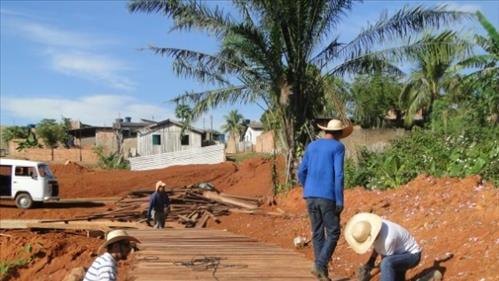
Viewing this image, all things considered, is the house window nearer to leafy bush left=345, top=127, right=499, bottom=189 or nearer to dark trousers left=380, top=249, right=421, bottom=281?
leafy bush left=345, top=127, right=499, bottom=189

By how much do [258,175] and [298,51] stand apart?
13.5 metres

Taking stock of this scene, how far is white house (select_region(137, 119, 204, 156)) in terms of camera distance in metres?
59.5

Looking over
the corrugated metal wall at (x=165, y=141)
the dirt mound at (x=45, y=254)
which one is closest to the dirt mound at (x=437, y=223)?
the dirt mound at (x=45, y=254)

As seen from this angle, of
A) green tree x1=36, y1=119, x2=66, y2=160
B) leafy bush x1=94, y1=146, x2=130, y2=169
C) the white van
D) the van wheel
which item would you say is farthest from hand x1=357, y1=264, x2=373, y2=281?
green tree x1=36, y1=119, x2=66, y2=160

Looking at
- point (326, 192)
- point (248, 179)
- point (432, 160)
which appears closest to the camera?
point (326, 192)

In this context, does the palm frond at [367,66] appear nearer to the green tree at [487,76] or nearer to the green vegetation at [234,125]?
the green tree at [487,76]

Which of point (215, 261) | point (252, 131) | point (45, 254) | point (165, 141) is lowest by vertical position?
point (45, 254)

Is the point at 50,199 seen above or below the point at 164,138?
below

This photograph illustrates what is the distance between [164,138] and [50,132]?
10.1 meters

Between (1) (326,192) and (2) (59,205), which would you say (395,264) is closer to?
(1) (326,192)

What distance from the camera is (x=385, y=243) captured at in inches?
249

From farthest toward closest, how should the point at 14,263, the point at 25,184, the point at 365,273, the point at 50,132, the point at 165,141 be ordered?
the point at 165,141, the point at 50,132, the point at 25,184, the point at 14,263, the point at 365,273

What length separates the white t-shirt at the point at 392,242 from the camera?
6332 millimetres

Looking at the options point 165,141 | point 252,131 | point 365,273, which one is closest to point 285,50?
point 365,273
